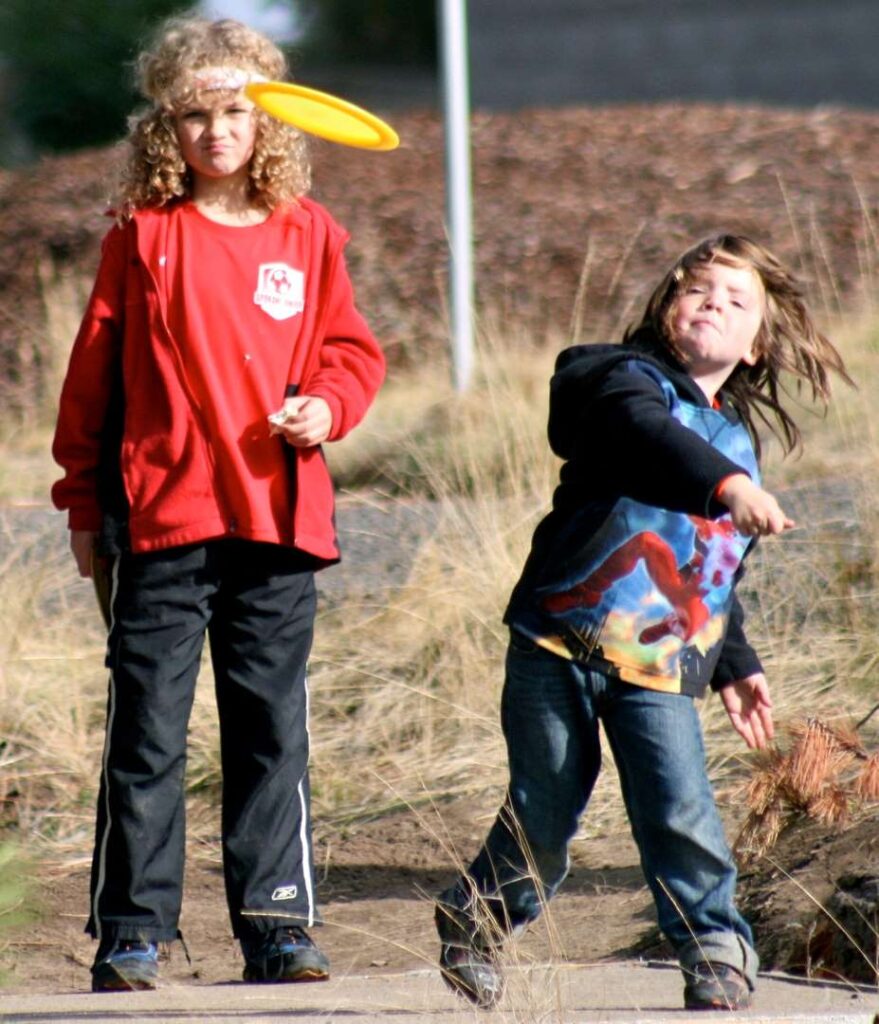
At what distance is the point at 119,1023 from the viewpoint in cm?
279

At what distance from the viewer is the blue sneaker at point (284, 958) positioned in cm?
329

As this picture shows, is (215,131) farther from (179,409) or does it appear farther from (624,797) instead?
(624,797)

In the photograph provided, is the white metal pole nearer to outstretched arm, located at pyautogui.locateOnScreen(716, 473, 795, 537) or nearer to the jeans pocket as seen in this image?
the jeans pocket

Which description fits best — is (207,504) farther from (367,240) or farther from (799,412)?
(367,240)

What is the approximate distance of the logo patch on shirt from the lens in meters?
3.32

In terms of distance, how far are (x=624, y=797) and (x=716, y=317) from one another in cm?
79

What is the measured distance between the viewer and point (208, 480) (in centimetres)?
324

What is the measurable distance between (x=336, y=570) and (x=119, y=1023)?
3121mm

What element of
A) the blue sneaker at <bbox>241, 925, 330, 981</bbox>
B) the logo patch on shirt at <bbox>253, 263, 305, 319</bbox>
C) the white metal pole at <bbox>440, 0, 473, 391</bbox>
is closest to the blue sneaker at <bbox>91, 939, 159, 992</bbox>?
the blue sneaker at <bbox>241, 925, 330, 981</bbox>

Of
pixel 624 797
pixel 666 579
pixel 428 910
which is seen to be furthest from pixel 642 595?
pixel 428 910

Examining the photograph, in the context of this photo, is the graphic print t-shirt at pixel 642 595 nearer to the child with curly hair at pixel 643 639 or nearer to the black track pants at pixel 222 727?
the child with curly hair at pixel 643 639

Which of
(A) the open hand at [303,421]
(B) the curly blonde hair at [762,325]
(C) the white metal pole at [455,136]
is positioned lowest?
(A) the open hand at [303,421]

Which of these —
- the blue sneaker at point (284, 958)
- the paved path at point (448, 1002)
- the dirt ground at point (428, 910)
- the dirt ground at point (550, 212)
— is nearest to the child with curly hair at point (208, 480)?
the blue sneaker at point (284, 958)

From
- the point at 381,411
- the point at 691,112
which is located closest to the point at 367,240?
the point at 381,411
